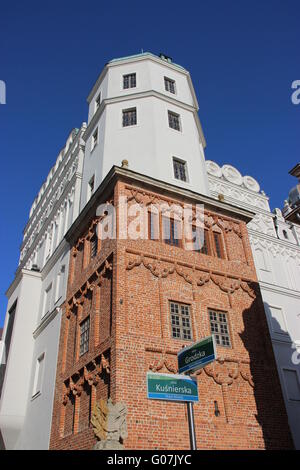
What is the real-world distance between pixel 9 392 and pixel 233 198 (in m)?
17.9

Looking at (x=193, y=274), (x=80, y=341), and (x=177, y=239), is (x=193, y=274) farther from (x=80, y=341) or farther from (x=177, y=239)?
(x=80, y=341)

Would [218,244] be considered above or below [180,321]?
above

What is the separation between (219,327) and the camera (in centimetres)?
1652

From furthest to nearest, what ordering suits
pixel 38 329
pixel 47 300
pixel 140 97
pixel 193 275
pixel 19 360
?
1. pixel 140 97
2. pixel 47 300
3. pixel 38 329
4. pixel 19 360
5. pixel 193 275

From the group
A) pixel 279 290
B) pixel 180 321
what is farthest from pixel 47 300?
pixel 279 290

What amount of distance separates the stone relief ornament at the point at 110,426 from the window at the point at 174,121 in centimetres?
1561

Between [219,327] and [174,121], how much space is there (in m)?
12.4

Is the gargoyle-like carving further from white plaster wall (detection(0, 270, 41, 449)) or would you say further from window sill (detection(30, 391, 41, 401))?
white plaster wall (detection(0, 270, 41, 449))

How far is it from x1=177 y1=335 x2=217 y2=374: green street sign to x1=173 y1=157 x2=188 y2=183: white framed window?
41.1ft

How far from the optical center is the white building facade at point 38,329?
61.8 feet

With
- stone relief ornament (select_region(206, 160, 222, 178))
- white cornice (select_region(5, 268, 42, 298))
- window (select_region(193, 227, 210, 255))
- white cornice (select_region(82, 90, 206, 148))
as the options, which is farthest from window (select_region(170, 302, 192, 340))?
stone relief ornament (select_region(206, 160, 222, 178))

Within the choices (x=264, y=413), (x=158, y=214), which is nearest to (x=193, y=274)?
(x=158, y=214)

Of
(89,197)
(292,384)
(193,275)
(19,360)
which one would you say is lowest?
(292,384)

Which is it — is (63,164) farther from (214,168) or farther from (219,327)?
(219,327)
